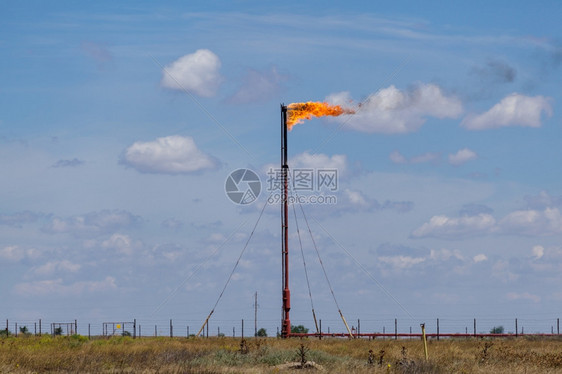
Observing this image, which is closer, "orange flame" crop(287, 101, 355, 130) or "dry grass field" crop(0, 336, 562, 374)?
"dry grass field" crop(0, 336, 562, 374)

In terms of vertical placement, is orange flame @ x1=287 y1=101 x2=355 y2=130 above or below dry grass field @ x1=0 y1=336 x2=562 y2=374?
above

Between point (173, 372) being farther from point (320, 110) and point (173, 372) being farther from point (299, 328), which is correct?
point (299, 328)

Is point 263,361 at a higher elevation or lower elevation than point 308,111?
lower

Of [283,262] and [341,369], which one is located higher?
[283,262]

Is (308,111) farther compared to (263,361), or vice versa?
(308,111)

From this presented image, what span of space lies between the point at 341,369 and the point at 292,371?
1759 millimetres

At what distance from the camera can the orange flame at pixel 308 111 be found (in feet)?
164

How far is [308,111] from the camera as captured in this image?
50.1 meters

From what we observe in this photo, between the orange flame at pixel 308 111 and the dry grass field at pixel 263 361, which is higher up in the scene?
the orange flame at pixel 308 111

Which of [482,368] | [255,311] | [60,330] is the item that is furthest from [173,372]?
[255,311]

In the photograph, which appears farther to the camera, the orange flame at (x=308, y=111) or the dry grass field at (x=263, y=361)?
the orange flame at (x=308, y=111)

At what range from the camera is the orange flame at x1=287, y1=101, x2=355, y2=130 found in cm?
4997

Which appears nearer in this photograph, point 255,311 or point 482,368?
point 482,368

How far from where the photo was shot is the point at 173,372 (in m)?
24.7
